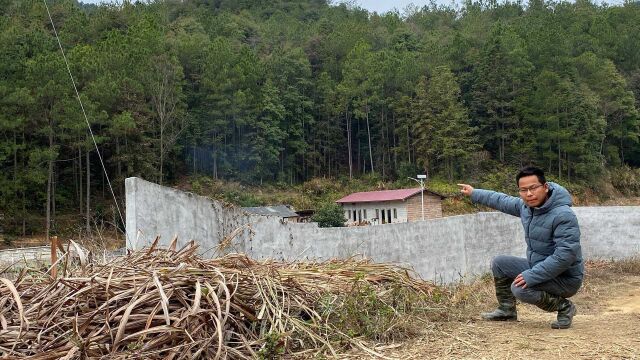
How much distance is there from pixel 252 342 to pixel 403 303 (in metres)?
1.27

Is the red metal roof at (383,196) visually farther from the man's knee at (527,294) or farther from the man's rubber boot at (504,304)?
the man's knee at (527,294)

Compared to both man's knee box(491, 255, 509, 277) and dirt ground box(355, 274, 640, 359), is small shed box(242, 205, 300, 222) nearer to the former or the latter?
man's knee box(491, 255, 509, 277)

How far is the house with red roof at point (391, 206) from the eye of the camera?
3250 centimetres

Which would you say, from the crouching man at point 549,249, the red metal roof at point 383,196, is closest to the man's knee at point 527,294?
the crouching man at point 549,249

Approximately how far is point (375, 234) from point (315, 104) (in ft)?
122

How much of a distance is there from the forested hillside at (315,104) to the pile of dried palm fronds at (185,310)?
26629 millimetres

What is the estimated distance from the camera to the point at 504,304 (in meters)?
4.15

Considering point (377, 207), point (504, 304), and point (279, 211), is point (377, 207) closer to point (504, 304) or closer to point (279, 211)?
point (279, 211)

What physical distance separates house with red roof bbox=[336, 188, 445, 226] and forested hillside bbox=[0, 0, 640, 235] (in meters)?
8.35

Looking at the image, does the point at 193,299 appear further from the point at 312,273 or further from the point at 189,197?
the point at 189,197

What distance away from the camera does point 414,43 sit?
5553 cm

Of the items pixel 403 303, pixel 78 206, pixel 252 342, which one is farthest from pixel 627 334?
pixel 78 206

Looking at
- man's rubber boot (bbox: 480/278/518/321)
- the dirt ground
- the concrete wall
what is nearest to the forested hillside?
the concrete wall

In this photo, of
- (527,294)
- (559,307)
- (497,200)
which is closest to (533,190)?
(497,200)
